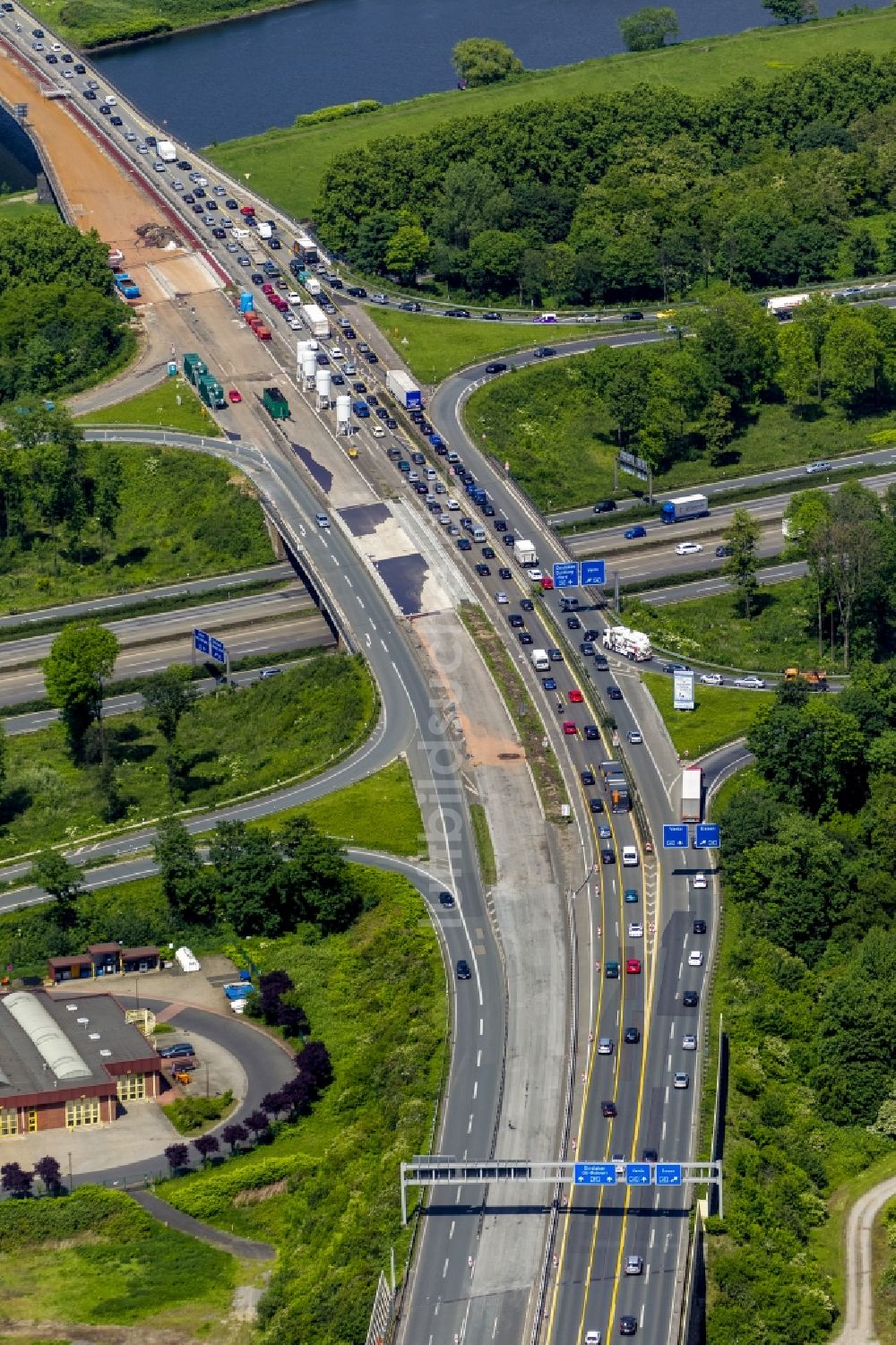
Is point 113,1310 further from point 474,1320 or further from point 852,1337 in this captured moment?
point 852,1337

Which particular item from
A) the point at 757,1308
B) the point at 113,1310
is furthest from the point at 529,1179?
the point at 113,1310

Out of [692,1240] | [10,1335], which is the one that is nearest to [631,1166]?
[692,1240]

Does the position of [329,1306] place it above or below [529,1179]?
below

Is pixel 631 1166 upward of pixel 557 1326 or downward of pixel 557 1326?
upward

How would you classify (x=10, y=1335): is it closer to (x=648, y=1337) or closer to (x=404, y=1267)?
(x=404, y=1267)

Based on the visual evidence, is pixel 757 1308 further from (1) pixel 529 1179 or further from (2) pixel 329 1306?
(2) pixel 329 1306
